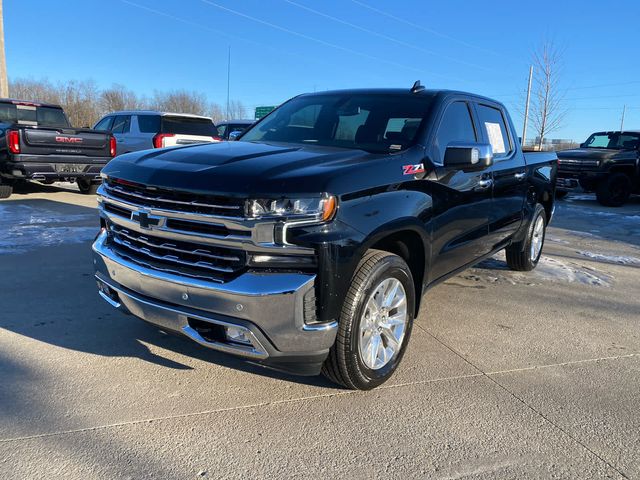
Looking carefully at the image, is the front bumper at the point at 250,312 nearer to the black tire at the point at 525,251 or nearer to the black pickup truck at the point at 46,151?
the black tire at the point at 525,251

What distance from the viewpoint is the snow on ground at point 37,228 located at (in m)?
6.65

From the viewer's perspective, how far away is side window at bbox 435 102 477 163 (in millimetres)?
3848

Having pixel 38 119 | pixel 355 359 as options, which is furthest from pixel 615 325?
pixel 38 119

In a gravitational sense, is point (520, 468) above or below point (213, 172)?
below

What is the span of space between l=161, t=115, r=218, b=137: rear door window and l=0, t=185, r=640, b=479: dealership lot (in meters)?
7.74

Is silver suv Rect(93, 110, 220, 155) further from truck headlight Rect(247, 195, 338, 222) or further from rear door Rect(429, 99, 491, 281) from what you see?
truck headlight Rect(247, 195, 338, 222)

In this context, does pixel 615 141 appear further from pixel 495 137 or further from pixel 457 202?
pixel 457 202

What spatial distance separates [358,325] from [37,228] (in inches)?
252

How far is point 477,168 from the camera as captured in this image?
398 cm

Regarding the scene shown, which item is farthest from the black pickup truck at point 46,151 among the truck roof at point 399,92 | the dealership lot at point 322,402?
the truck roof at point 399,92

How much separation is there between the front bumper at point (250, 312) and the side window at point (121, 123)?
10976mm

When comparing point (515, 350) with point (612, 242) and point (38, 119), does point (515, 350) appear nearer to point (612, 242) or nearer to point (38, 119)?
point (612, 242)

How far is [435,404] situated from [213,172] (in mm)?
1834

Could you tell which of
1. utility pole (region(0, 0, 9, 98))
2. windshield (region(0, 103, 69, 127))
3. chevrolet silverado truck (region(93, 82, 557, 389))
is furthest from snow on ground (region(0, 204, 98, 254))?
utility pole (region(0, 0, 9, 98))
